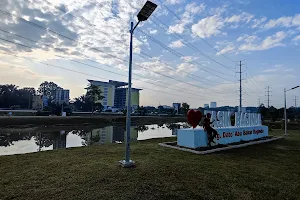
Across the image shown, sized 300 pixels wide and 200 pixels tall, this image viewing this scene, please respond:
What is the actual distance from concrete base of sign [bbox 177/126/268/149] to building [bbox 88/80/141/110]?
89.7 metres

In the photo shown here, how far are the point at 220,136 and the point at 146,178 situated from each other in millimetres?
9201

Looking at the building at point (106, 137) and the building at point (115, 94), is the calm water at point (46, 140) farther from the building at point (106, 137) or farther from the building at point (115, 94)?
the building at point (115, 94)

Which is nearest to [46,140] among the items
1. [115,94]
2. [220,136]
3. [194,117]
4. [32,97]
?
[194,117]

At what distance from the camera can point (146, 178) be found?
6688mm

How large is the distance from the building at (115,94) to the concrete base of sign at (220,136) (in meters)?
89.7

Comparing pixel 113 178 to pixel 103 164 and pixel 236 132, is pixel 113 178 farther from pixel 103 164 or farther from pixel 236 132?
pixel 236 132

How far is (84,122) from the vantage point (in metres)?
40.8

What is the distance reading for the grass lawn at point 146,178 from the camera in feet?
18.1

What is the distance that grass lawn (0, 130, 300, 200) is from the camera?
550cm

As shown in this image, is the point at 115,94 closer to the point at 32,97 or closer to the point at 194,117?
the point at 32,97

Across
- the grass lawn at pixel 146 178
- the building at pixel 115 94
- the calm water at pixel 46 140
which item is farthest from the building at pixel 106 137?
the building at pixel 115 94

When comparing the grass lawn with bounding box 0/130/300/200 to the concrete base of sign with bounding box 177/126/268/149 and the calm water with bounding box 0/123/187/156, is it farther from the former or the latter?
the calm water with bounding box 0/123/187/156

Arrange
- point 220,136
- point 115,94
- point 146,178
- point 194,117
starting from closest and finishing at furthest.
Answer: point 146,178
point 194,117
point 220,136
point 115,94

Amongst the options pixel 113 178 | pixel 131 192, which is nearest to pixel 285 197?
pixel 131 192
